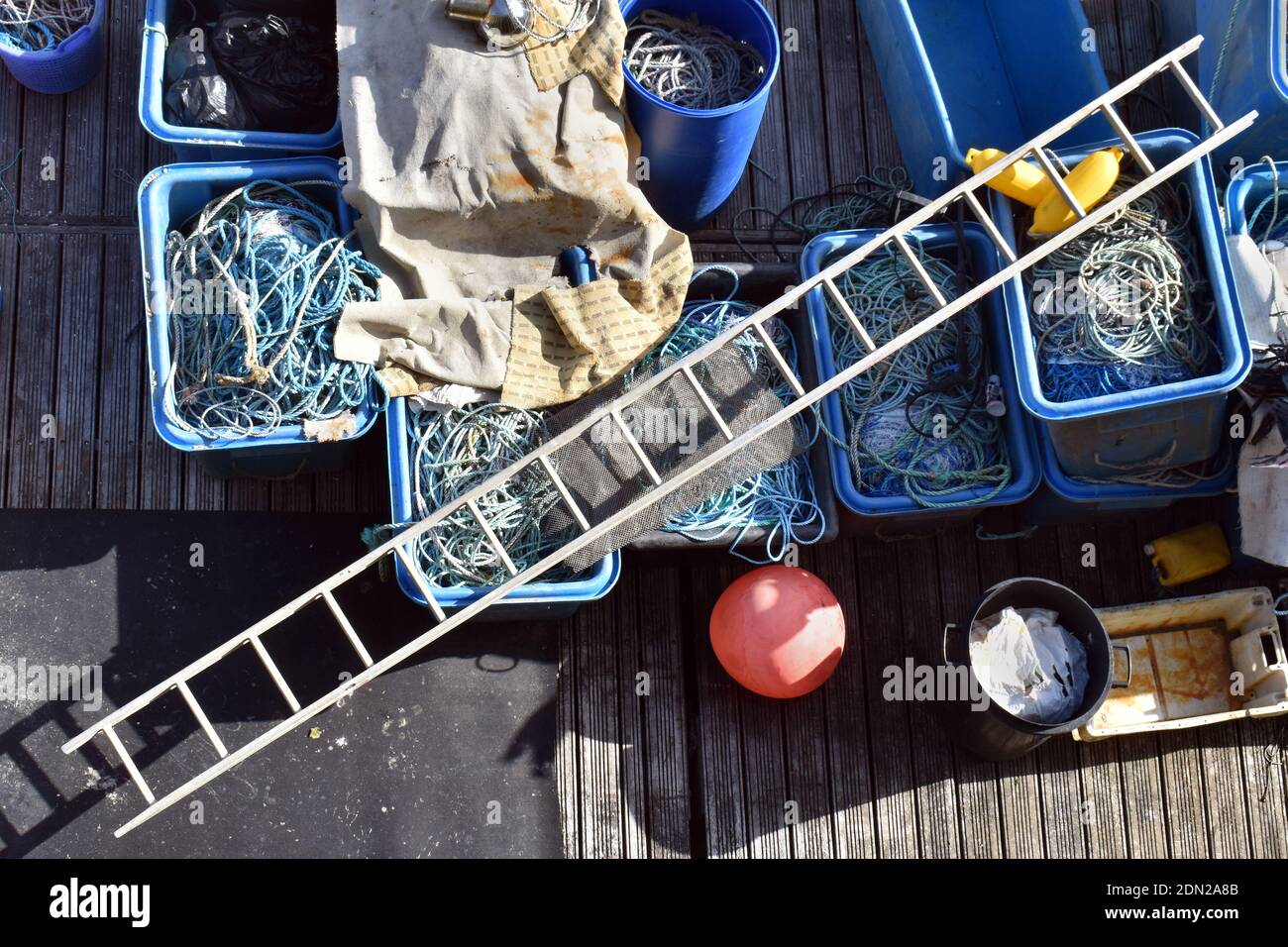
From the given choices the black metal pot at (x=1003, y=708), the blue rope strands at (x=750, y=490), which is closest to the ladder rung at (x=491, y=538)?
the blue rope strands at (x=750, y=490)

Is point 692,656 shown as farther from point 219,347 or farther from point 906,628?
point 219,347

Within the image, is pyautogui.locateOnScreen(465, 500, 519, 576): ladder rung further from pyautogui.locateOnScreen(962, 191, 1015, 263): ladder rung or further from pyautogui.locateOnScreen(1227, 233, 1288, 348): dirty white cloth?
pyautogui.locateOnScreen(1227, 233, 1288, 348): dirty white cloth

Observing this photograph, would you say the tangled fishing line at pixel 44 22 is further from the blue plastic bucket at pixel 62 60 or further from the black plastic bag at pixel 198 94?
the black plastic bag at pixel 198 94

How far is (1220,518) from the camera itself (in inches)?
197

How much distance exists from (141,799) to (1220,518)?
3.79 m

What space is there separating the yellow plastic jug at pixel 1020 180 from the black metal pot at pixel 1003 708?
1.26 m

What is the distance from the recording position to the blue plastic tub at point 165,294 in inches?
170

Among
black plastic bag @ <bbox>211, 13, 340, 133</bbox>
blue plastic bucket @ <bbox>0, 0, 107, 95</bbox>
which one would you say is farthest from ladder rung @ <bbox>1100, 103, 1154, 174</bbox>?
blue plastic bucket @ <bbox>0, 0, 107, 95</bbox>

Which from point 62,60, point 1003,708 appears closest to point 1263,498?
point 1003,708

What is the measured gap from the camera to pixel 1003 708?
173 inches

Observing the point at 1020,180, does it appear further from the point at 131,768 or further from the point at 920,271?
the point at 131,768

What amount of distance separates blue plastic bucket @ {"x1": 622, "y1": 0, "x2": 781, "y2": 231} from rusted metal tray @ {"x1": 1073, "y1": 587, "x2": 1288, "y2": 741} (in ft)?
6.50

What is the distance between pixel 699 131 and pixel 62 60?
2.25 metres

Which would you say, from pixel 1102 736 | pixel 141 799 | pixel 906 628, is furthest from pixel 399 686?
pixel 1102 736
